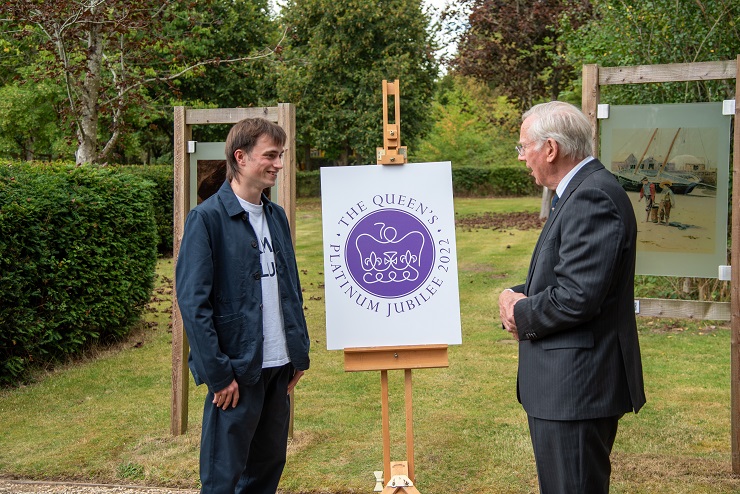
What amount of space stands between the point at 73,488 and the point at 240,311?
214 cm

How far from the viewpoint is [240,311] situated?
3264 mm

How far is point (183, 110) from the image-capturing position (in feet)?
17.8

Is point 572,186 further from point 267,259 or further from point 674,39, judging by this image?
point 674,39

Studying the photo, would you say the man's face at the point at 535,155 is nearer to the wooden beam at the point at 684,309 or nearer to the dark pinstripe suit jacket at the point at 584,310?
the dark pinstripe suit jacket at the point at 584,310

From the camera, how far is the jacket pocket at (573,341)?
284 cm

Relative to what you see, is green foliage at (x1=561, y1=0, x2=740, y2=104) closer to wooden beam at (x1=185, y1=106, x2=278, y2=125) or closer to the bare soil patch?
wooden beam at (x1=185, y1=106, x2=278, y2=125)

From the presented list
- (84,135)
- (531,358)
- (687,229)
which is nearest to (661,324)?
(687,229)

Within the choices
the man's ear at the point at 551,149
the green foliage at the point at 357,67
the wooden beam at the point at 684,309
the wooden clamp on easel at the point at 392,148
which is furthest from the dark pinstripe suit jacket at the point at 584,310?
the green foliage at the point at 357,67

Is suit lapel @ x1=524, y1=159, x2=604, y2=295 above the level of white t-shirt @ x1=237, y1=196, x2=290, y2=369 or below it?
above

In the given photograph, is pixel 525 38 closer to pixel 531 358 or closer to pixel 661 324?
pixel 661 324

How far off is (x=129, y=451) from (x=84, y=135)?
6.08 m

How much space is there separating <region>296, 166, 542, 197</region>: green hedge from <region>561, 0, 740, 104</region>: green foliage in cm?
2401

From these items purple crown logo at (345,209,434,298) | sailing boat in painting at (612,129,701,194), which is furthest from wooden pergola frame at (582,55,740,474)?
purple crown logo at (345,209,434,298)

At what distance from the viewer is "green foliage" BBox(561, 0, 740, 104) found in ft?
26.8
